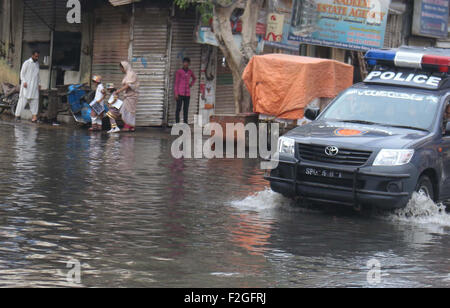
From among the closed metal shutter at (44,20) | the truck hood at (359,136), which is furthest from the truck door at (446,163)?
the closed metal shutter at (44,20)

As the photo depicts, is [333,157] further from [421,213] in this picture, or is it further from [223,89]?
[223,89]

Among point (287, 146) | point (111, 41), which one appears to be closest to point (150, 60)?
point (111, 41)

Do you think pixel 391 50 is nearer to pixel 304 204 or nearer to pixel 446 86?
pixel 446 86

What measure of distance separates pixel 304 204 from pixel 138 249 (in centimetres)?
392

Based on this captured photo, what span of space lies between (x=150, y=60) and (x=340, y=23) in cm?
717

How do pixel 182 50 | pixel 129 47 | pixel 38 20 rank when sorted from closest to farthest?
pixel 129 47 < pixel 182 50 < pixel 38 20

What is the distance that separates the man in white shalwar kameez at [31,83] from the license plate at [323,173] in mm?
14488

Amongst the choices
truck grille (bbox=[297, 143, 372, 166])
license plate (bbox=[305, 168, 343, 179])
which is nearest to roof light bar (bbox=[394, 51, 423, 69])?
truck grille (bbox=[297, 143, 372, 166])

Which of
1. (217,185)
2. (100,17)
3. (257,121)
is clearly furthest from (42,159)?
(100,17)

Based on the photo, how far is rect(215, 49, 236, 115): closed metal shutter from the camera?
86.6ft

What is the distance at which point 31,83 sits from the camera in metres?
23.3

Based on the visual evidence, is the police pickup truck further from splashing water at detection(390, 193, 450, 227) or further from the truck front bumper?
splashing water at detection(390, 193, 450, 227)

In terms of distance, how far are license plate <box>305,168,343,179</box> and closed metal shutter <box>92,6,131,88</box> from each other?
1475 cm

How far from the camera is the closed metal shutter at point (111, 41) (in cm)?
2442
